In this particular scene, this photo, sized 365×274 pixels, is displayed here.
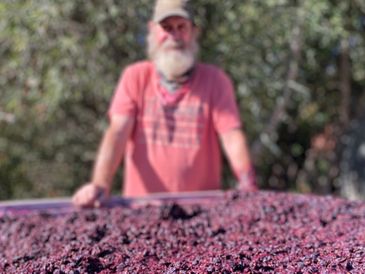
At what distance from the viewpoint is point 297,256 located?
1.69 meters

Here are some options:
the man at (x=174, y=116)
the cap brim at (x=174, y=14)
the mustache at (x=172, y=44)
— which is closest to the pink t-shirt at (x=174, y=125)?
the man at (x=174, y=116)

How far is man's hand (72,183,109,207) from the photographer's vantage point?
2672mm

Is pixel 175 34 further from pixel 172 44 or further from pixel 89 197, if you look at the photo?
pixel 89 197

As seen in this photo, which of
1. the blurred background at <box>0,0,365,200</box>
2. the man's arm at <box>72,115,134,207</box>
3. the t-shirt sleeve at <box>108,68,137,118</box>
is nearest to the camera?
the man's arm at <box>72,115,134,207</box>

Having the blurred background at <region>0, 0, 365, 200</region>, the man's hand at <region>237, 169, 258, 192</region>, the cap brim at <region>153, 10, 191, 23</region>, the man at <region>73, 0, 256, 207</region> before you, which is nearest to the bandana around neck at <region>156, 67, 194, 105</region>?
the man at <region>73, 0, 256, 207</region>

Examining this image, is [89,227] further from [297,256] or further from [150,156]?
[150,156]

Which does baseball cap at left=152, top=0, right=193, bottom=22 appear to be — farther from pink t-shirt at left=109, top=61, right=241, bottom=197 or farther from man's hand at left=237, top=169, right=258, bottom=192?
man's hand at left=237, top=169, right=258, bottom=192

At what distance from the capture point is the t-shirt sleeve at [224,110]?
329cm

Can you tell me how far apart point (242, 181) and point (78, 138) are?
8.88ft

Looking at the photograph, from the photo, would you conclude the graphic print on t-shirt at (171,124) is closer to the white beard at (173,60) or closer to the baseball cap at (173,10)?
the white beard at (173,60)

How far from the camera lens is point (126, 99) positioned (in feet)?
10.7

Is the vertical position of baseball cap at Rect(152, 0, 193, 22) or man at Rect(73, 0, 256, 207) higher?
baseball cap at Rect(152, 0, 193, 22)

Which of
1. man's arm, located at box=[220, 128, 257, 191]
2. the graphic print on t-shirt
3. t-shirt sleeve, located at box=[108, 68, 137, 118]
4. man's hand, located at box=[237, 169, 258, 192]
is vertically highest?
t-shirt sleeve, located at box=[108, 68, 137, 118]

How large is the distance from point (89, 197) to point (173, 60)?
3.24ft
